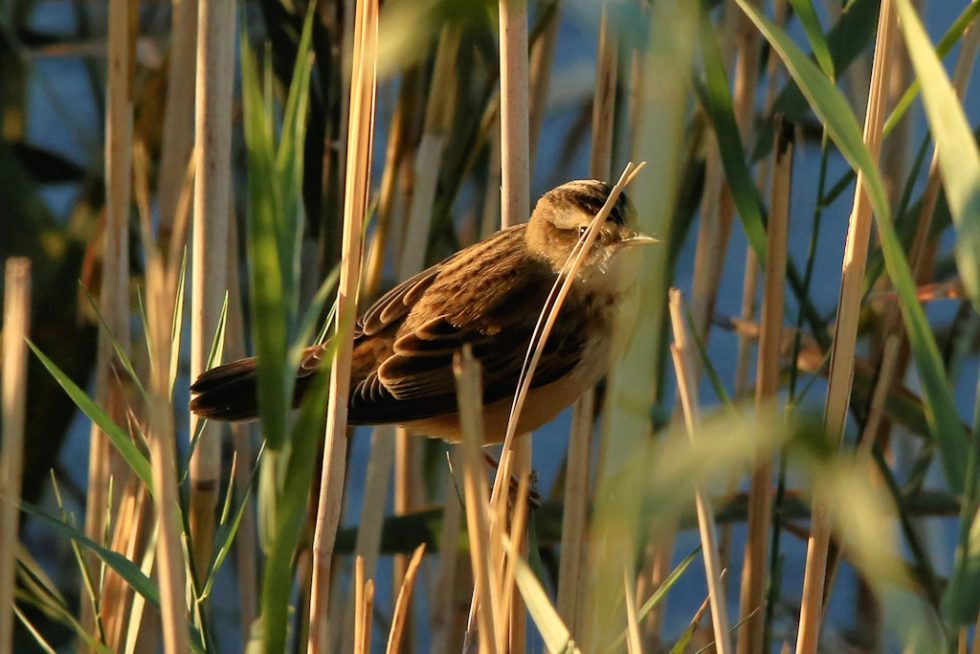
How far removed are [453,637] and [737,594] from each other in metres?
1.91

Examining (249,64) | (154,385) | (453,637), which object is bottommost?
(453,637)

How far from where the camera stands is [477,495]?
1.32 meters

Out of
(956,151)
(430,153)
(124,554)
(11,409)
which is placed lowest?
(124,554)

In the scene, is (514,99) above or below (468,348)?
above

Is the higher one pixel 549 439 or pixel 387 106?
pixel 387 106

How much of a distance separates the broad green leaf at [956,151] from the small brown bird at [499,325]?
94 centimetres

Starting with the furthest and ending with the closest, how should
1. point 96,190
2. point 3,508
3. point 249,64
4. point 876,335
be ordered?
point 96,190, point 876,335, point 249,64, point 3,508

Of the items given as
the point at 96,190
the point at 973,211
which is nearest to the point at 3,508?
the point at 973,211

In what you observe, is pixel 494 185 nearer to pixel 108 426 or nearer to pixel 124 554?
pixel 124 554

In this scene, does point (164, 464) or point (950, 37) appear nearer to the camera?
point (164, 464)

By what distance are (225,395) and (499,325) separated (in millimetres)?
546

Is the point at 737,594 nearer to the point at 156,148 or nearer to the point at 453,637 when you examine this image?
the point at 453,637

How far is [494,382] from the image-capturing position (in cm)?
246

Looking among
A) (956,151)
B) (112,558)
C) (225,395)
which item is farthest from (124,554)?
(956,151)
